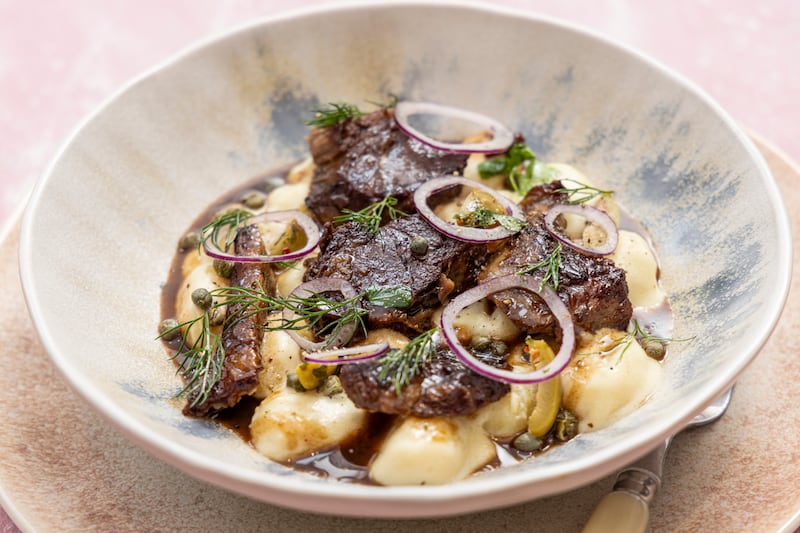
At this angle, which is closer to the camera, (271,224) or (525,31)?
(271,224)

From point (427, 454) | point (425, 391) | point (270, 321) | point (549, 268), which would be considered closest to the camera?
point (427, 454)

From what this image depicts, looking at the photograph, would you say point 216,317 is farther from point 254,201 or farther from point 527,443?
point 527,443

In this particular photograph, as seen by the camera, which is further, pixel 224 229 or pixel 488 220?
pixel 224 229

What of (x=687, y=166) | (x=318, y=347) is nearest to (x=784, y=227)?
(x=687, y=166)

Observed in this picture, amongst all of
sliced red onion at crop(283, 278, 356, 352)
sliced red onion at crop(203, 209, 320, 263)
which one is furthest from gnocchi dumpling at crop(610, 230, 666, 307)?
sliced red onion at crop(203, 209, 320, 263)

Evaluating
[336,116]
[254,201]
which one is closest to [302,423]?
[254,201]

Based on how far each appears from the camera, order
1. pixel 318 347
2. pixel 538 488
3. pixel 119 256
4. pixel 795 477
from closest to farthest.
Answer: pixel 538 488
pixel 795 477
pixel 318 347
pixel 119 256

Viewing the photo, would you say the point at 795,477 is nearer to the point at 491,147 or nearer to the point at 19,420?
the point at 491,147
